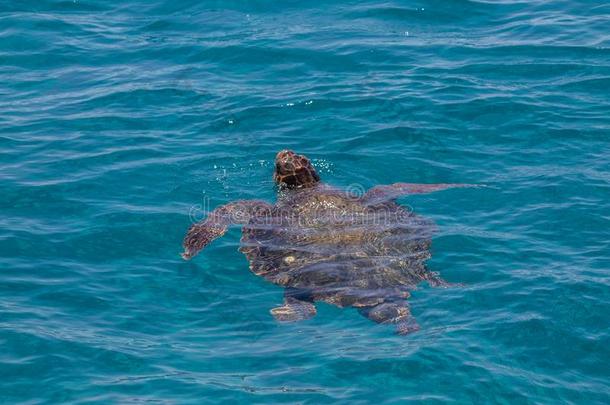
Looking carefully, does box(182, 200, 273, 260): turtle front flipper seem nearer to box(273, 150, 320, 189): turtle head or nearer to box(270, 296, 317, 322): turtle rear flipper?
Result: box(273, 150, 320, 189): turtle head

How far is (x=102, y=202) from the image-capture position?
15.1 m

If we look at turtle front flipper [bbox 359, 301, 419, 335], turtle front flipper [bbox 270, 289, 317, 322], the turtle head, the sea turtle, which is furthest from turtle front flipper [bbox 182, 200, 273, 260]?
turtle front flipper [bbox 359, 301, 419, 335]

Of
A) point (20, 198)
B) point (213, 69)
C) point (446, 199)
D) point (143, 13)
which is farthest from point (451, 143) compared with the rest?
point (143, 13)

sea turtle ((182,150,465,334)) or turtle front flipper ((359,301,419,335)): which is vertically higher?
sea turtle ((182,150,465,334))

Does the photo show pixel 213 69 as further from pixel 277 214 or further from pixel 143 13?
pixel 277 214

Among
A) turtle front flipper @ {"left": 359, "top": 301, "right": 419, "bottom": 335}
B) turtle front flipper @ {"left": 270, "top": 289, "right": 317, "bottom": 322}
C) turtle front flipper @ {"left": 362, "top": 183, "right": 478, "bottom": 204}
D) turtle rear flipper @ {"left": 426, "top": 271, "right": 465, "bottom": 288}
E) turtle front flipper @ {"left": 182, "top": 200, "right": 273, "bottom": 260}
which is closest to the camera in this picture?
turtle front flipper @ {"left": 359, "top": 301, "right": 419, "bottom": 335}

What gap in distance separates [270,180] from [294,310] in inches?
177

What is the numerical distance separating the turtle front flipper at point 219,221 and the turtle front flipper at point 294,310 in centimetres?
205

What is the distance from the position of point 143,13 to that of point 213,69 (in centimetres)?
441

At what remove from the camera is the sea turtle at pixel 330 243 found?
1195 cm

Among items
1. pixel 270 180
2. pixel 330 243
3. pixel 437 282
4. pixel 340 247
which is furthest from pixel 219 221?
pixel 437 282

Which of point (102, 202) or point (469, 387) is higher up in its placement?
point (102, 202)

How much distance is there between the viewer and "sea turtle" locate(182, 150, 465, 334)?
39.2 feet

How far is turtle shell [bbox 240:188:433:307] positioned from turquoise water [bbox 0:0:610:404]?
0.91ft
